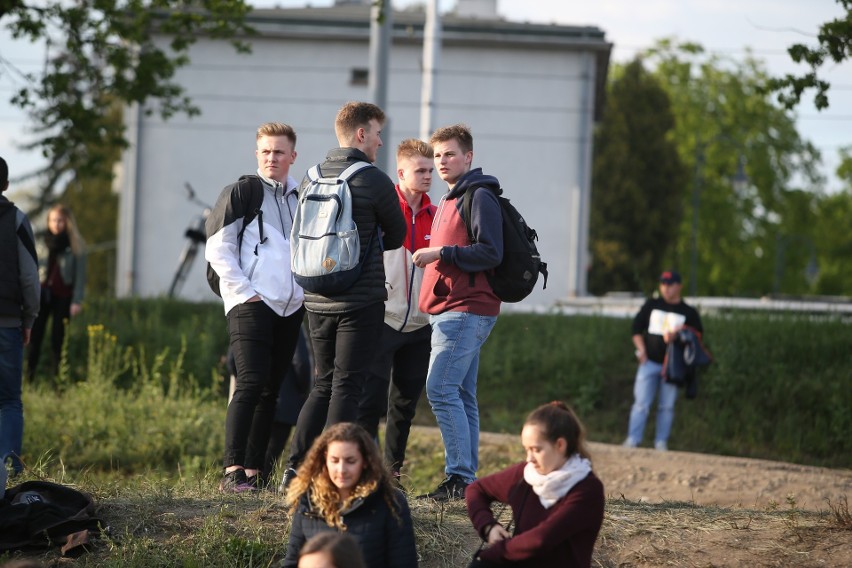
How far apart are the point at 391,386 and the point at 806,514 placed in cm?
253

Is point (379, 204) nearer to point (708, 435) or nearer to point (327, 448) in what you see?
point (327, 448)

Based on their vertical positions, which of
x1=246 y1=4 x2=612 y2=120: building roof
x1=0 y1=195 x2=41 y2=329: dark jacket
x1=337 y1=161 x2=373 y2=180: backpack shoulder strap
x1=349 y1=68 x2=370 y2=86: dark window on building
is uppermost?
x1=246 y1=4 x2=612 y2=120: building roof

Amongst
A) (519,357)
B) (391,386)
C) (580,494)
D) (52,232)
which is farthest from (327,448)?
→ (519,357)

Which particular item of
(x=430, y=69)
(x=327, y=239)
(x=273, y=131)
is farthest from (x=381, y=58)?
(x=327, y=239)

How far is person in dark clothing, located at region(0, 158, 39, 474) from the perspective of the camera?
7.71 metres

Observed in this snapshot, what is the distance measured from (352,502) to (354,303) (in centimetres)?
150

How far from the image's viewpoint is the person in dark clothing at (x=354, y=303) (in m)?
6.60

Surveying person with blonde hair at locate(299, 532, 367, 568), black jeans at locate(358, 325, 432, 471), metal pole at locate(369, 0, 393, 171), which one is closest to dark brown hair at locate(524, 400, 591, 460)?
person with blonde hair at locate(299, 532, 367, 568)

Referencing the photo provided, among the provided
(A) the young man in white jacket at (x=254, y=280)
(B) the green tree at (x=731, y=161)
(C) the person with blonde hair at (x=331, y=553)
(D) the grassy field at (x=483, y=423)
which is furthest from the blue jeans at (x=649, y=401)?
(B) the green tree at (x=731, y=161)

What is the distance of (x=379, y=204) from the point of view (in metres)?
6.61

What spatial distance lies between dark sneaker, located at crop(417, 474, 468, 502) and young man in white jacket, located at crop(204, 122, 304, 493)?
99cm

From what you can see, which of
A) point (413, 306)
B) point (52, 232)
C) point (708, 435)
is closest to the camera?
point (413, 306)

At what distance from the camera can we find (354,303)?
6.57 metres

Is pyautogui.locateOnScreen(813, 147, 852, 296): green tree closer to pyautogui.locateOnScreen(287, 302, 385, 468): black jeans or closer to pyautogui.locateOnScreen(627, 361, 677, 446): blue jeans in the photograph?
pyautogui.locateOnScreen(627, 361, 677, 446): blue jeans
